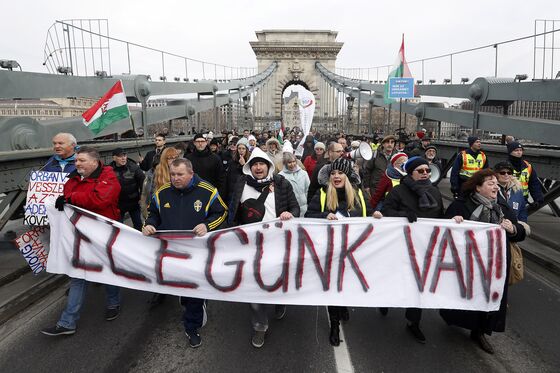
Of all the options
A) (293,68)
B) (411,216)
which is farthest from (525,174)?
(293,68)

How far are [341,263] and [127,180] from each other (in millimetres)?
3165

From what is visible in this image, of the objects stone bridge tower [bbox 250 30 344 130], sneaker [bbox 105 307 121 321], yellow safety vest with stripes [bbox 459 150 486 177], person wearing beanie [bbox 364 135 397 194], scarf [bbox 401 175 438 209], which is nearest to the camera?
scarf [bbox 401 175 438 209]

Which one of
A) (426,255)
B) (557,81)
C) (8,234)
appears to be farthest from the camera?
(557,81)

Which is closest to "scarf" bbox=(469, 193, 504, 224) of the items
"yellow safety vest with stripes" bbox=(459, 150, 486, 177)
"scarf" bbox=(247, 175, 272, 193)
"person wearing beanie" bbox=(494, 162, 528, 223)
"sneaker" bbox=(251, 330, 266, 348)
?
→ "person wearing beanie" bbox=(494, 162, 528, 223)

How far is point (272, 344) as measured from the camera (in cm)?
335

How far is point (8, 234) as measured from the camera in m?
6.05

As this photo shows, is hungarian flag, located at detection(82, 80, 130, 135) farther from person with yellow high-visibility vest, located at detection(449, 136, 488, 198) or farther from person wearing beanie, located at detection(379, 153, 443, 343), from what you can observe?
person with yellow high-visibility vest, located at detection(449, 136, 488, 198)

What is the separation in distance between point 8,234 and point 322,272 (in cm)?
556

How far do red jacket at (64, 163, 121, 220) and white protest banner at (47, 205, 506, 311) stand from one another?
634 mm

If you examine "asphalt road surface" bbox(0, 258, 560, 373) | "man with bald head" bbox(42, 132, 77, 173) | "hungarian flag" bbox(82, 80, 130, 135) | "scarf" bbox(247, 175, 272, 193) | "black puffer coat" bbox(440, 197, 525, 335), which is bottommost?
"asphalt road surface" bbox(0, 258, 560, 373)

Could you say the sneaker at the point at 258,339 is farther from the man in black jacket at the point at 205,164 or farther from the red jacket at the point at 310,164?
the red jacket at the point at 310,164

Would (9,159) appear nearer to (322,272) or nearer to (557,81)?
(322,272)

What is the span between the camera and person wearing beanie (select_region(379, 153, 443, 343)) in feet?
11.2

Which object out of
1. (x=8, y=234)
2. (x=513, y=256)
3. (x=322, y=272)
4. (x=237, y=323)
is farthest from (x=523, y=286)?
(x=8, y=234)
